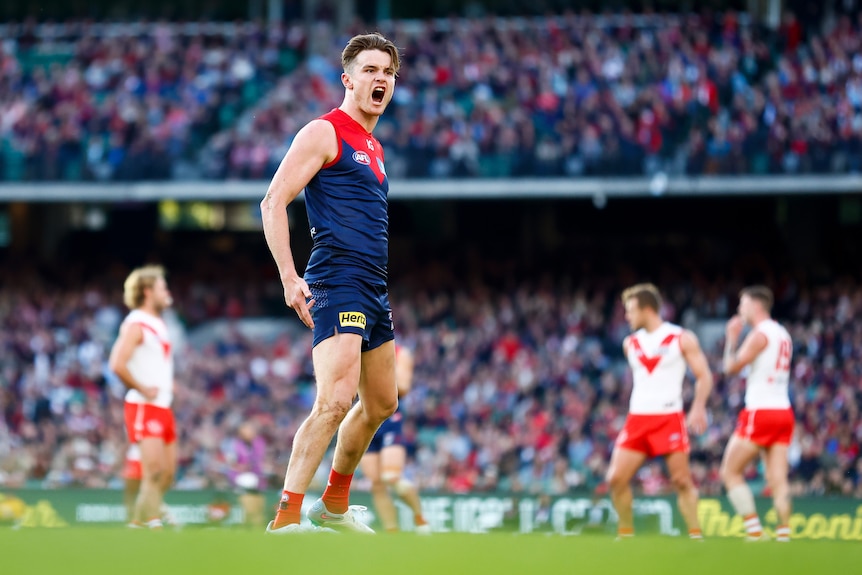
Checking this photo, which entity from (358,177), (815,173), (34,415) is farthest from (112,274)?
(358,177)

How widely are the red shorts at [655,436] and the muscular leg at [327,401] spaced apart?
14.7 feet

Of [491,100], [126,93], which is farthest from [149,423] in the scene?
[126,93]

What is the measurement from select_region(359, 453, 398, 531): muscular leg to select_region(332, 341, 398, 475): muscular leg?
4.91 metres

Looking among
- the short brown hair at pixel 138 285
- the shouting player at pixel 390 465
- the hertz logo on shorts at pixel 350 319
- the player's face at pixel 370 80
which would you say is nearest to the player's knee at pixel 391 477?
the shouting player at pixel 390 465

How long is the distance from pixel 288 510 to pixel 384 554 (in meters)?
1.89

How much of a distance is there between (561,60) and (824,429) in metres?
8.92

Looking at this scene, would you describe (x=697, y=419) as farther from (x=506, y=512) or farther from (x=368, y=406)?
(x=506, y=512)

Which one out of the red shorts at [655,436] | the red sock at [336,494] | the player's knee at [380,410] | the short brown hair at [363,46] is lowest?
the red sock at [336,494]

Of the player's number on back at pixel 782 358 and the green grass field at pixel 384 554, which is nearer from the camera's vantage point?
the green grass field at pixel 384 554

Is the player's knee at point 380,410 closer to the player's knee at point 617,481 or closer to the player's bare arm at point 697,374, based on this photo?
the player's knee at point 617,481

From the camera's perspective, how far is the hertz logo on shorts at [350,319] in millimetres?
6438

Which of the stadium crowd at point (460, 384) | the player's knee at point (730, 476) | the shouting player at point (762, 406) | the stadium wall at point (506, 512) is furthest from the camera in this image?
the stadium crowd at point (460, 384)

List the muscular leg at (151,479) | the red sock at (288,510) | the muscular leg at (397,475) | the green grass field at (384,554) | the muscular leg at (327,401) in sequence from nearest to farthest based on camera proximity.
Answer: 1. the green grass field at (384,554)
2. the red sock at (288,510)
3. the muscular leg at (327,401)
4. the muscular leg at (151,479)
5. the muscular leg at (397,475)

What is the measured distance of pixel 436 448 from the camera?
764 inches
